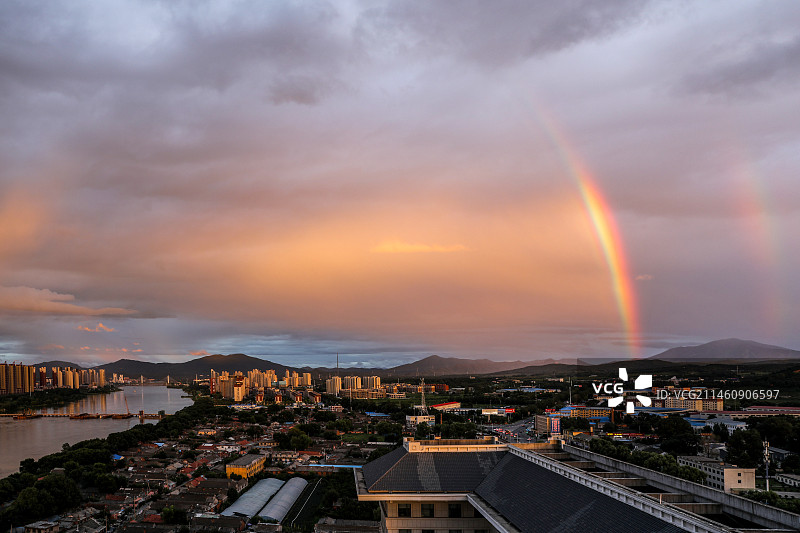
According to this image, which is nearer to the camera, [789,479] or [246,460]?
[789,479]

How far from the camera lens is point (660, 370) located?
297ft

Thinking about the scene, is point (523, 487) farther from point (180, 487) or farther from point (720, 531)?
point (180, 487)

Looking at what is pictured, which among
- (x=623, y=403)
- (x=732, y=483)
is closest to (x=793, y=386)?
(x=623, y=403)

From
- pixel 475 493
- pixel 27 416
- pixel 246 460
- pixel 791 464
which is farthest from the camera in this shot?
pixel 27 416

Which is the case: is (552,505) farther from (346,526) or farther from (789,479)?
(789,479)

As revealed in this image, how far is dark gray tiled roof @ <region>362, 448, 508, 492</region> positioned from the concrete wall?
2.08 meters

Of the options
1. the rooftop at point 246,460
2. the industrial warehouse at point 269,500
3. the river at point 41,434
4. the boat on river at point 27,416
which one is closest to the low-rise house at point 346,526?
the industrial warehouse at point 269,500

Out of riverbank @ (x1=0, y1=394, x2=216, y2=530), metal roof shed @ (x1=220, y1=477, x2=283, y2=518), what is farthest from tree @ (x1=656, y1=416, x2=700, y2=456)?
riverbank @ (x1=0, y1=394, x2=216, y2=530)

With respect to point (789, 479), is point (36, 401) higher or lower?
lower

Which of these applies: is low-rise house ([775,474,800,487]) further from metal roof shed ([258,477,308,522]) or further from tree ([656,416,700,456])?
metal roof shed ([258,477,308,522])

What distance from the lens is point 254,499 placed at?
18.9 meters

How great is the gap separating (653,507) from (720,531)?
0.93 meters

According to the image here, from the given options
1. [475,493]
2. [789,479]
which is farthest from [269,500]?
[789,479]

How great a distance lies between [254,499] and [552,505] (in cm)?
1454
